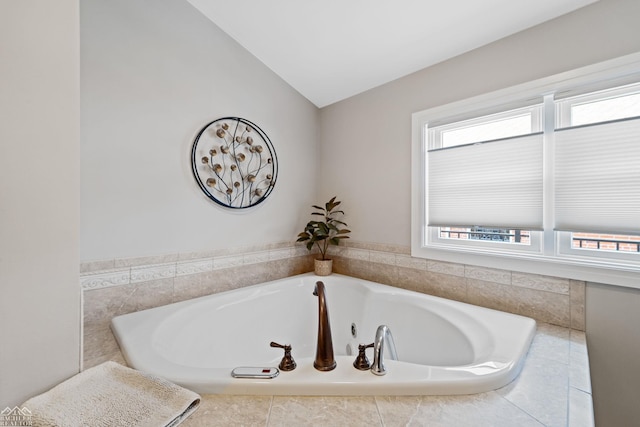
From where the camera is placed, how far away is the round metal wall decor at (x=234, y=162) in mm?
1873

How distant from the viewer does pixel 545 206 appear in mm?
1485

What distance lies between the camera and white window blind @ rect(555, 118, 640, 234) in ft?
4.09

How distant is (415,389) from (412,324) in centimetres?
87

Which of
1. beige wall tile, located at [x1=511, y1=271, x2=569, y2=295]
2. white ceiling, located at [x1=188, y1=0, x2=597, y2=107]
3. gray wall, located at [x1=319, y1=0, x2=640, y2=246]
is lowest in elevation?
beige wall tile, located at [x1=511, y1=271, x2=569, y2=295]

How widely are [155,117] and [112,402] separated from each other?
1.52 metres

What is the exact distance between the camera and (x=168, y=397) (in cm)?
81

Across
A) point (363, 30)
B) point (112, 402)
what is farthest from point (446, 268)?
point (112, 402)

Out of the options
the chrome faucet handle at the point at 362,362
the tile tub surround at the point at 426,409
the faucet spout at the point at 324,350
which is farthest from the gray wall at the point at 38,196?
the chrome faucet handle at the point at 362,362

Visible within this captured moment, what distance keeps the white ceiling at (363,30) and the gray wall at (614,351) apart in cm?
147

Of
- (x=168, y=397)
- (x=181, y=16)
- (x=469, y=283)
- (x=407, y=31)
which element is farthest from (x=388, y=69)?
(x=168, y=397)

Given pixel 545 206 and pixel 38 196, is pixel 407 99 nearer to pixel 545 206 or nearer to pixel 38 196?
pixel 545 206

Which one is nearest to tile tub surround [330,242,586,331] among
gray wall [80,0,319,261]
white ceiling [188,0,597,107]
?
gray wall [80,0,319,261]

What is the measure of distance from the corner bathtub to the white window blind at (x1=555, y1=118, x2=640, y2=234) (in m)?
0.61

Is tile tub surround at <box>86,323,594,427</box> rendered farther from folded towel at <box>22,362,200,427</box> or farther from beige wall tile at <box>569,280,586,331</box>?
beige wall tile at <box>569,280,586,331</box>
